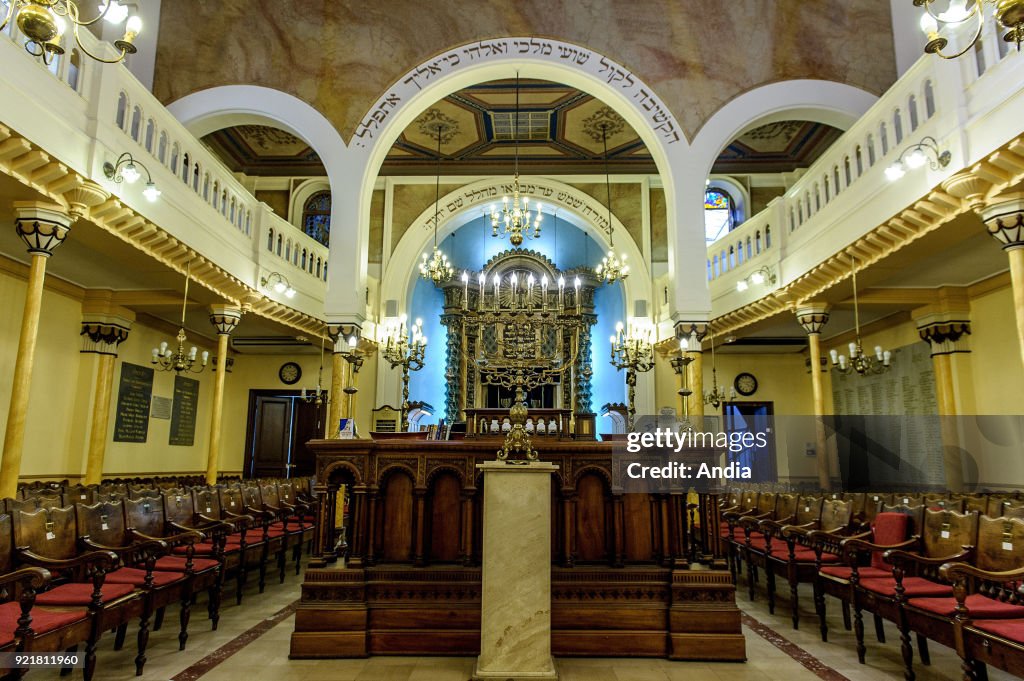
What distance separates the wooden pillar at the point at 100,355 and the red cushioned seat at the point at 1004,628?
10.3 m

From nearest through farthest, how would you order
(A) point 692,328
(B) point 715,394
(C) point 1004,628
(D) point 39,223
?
(C) point 1004,628 < (D) point 39,223 < (A) point 692,328 < (B) point 715,394

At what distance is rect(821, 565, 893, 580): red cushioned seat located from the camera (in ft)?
13.5

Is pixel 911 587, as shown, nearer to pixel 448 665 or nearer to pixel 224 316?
pixel 448 665

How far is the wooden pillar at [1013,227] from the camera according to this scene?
5.22 m

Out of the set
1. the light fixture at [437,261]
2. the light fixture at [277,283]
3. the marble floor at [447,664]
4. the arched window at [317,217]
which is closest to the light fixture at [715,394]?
the light fixture at [437,261]

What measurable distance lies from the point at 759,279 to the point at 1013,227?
176 inches

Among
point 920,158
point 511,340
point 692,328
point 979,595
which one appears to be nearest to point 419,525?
point 511,340

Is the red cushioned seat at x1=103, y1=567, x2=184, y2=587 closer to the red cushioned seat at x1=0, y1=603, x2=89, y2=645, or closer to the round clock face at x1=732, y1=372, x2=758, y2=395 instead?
the red cushioned seat at x1=0, y1=603, x2=89, y2=645

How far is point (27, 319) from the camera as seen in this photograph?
5.52 metres

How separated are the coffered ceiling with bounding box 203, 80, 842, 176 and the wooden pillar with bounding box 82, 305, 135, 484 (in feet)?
13.1

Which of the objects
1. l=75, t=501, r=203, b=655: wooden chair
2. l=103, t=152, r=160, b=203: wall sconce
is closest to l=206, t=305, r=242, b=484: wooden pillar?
l=103, t=152, r=160, b=203: wall sconce

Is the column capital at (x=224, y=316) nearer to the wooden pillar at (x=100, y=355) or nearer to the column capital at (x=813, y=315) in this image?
the wooden pillar at (x=100, y=355)

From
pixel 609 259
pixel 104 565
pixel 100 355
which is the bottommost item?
pixel 104 565

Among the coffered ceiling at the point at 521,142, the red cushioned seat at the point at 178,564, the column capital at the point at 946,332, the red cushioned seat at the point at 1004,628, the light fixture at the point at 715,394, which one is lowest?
the red cushioned seat at the point at 178,564
